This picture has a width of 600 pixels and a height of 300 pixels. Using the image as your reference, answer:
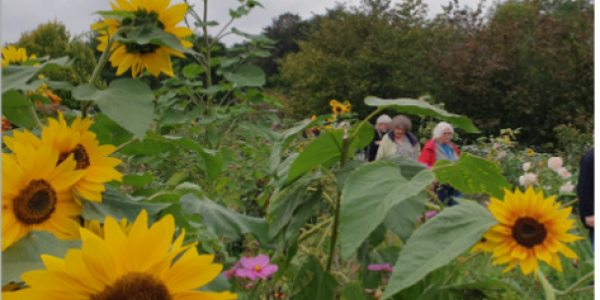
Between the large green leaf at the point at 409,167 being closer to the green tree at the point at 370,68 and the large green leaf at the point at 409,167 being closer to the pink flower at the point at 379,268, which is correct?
the pink flower at the point at 379,268

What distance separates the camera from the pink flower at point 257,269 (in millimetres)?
743

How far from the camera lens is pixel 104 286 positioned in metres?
0.34

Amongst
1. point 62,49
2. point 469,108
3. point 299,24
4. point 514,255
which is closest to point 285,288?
point 514,255

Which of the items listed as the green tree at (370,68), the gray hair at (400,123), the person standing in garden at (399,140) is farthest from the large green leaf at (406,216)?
the green tree at (370,68)

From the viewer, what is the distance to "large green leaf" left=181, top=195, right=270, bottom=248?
1.66ft

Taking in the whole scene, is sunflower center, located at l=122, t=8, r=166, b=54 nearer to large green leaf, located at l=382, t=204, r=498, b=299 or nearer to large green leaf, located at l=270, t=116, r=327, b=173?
large green leaf, located at l=270, t=116, r=327, b=173

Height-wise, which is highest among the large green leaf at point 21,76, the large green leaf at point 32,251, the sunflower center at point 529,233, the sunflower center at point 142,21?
the sunflower center at point 142,21

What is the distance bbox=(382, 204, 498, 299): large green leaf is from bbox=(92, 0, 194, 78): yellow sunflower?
35 cm

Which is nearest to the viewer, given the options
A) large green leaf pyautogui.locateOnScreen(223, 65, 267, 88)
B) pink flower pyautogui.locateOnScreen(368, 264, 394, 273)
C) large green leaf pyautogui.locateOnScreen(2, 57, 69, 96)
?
large green leaf pyautogui.locateOnScreen(2, 57, 69, 96)

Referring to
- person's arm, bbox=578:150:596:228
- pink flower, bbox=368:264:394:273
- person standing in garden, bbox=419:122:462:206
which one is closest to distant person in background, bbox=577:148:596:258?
person's arm, bbox=578:150:596:228

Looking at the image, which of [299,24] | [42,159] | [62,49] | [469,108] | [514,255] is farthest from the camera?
[299,24]

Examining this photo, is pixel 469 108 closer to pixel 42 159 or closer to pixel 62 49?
pixel 62 49

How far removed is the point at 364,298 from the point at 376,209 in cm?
23

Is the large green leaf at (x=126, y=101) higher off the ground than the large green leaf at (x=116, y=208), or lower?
higher
